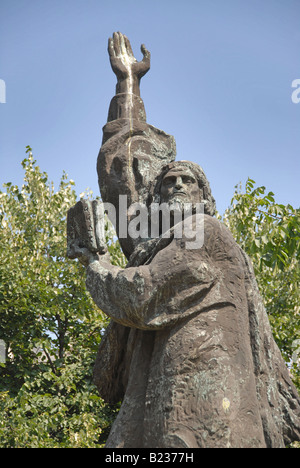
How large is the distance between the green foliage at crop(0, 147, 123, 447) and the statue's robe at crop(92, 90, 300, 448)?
2860 mm

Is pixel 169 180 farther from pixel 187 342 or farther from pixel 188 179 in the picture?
pixel 187 342

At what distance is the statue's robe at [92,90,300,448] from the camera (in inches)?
152

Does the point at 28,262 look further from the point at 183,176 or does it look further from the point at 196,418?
the point at 196,418

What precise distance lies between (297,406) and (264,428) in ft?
1.71

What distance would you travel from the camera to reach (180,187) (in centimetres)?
485

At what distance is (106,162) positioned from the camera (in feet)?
17.3

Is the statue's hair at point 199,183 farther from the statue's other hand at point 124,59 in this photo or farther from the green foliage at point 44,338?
the green foliage at point 44,338

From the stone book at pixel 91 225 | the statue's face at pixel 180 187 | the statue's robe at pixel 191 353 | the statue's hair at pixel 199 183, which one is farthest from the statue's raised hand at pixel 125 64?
the statue's robe at pixel 191 353

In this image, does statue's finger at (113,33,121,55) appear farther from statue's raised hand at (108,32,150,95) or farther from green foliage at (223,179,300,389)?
green foliage at (223,179,300,389)

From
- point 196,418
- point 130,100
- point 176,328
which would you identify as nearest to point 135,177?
point 130,100

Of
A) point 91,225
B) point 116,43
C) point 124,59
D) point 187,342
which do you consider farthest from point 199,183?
point 116,43

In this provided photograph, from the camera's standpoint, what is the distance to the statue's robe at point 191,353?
3.85 m

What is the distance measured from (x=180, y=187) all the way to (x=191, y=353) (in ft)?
4.62

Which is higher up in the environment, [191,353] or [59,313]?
[59,313]
